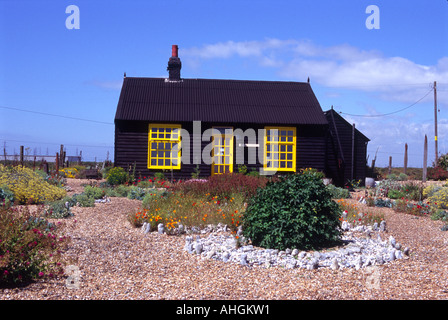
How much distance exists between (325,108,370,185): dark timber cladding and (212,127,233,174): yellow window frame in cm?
454

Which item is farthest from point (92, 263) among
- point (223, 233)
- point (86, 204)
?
point (86, 204)

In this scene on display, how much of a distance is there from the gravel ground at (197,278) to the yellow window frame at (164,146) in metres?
9.35

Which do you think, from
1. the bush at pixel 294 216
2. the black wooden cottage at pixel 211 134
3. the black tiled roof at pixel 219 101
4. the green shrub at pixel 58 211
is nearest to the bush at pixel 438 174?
the black wooden cottage at pixel 211 134

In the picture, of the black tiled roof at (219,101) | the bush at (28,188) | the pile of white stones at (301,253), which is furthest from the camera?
the black tiled roof at (219,101)

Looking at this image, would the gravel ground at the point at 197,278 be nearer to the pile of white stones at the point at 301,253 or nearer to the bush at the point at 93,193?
the pile of white stones at the point at 301,253

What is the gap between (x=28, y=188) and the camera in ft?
34.1

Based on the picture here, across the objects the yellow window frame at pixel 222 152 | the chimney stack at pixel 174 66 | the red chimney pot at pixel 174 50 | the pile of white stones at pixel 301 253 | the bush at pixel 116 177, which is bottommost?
the pile of white stones at pixel 301 253

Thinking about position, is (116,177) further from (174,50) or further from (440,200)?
(440,200)

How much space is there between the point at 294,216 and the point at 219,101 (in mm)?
11774

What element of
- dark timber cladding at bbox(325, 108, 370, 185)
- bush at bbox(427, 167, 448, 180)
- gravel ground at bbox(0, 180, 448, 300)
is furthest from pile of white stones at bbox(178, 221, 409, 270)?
bush at bbox(427, 167, 448, 180)

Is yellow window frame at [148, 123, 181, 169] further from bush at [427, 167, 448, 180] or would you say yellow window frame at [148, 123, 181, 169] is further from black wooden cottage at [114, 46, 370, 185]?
bush at [427, 167, 448, 180]

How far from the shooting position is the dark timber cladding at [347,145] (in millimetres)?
18391

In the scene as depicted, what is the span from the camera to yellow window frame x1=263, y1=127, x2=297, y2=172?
55.7ft

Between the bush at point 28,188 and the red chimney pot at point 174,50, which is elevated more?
the red chimney pot at point 174,50
